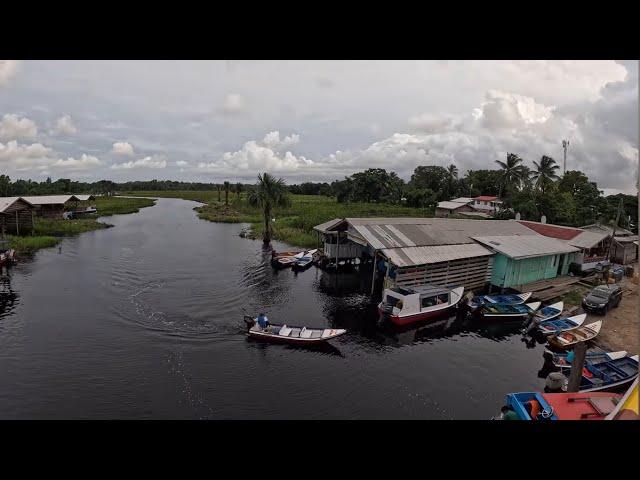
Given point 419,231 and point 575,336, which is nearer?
point 575,336

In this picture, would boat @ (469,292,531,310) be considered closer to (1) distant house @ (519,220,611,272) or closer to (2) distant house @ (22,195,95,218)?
(1) distant house @ (519,220,611,272)

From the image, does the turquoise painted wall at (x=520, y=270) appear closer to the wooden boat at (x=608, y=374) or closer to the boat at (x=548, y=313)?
the boat at (x=548, y=313)

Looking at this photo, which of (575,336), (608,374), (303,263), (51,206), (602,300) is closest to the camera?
(608,374)

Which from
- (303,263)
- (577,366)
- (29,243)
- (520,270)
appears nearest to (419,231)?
(520,270)

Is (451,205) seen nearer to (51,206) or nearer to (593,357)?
(593,357)

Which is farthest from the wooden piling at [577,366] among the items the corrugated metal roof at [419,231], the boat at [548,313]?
the corrugated metal roof at [419,231]
